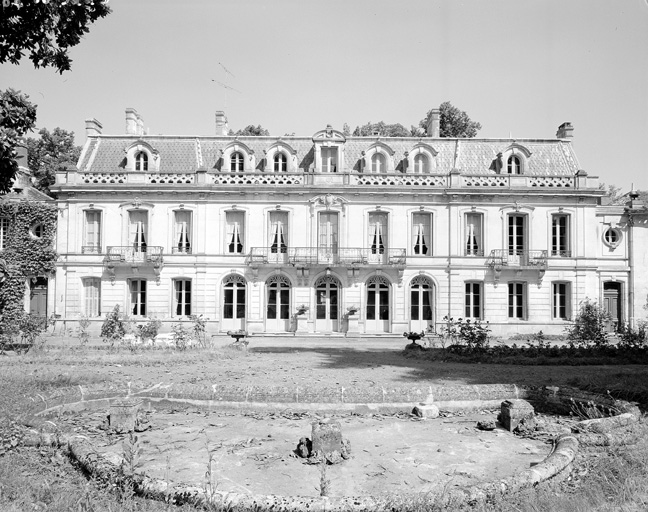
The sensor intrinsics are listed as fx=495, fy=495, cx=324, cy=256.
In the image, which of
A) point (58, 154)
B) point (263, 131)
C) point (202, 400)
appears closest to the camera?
point (202, 400)

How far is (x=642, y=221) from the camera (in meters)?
29.4

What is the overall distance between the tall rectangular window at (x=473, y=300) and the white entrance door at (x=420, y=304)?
209 cm

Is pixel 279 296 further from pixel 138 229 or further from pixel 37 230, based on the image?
pixel 37 230

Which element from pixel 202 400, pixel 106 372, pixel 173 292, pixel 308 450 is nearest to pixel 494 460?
pixel 308 450

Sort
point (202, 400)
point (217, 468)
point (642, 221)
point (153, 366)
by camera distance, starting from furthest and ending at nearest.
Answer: point (642, 221), point (153, 366), point (202, 400), point (217, 468)

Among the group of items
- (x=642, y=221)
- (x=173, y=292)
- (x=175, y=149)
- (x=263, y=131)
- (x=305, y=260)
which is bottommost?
(x=173, y=292)

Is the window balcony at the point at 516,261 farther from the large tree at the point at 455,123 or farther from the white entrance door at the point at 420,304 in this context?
the large tree at the point at 455,123

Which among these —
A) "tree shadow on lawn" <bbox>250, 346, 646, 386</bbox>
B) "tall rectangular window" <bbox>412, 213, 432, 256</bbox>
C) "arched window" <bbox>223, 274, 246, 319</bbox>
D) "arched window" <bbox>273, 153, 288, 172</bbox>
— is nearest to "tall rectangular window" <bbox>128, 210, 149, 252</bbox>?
"arched window" <bbox>223, 274, 246, 319</bbox>

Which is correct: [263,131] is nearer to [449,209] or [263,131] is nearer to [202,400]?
[449,209]

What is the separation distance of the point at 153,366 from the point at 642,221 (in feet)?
94.2

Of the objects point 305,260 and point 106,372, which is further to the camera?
point 305,260

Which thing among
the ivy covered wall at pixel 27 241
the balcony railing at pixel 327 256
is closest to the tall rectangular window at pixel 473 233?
the balcony railing at pixel 327 256

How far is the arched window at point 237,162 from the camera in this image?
29375 mm

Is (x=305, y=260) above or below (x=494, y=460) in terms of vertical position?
above
